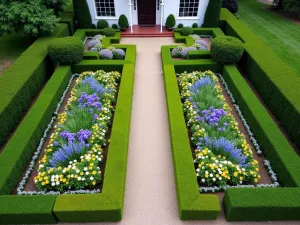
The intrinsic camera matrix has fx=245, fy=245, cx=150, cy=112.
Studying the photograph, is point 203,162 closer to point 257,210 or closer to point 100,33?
point 257,210

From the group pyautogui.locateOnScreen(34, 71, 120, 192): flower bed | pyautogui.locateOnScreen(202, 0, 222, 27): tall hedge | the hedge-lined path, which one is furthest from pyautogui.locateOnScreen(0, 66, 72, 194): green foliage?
pyautogui.locateOnScreen(202, 0, 222, 27): tall hedge

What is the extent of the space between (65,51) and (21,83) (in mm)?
2888

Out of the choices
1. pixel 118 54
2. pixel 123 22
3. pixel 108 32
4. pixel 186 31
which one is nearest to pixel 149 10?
pixel 123 22

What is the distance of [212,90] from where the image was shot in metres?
10.1

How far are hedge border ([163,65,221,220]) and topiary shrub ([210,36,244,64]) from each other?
15.0 ft

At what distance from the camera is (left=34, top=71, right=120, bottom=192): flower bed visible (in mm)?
6814

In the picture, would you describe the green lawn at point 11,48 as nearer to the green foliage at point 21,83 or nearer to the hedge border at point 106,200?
the green foliage at point 21,83

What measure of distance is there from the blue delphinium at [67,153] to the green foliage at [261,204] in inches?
171

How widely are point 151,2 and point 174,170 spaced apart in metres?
14.1

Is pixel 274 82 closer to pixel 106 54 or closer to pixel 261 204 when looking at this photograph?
pixel 261 204

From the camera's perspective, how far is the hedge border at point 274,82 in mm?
8602

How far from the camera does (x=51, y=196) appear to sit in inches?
247

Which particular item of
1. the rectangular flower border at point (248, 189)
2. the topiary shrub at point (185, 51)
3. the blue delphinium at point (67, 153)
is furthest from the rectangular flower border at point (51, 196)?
the topiary shrub at point (185, 51)

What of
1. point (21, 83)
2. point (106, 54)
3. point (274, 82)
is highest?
point (21, 83)
